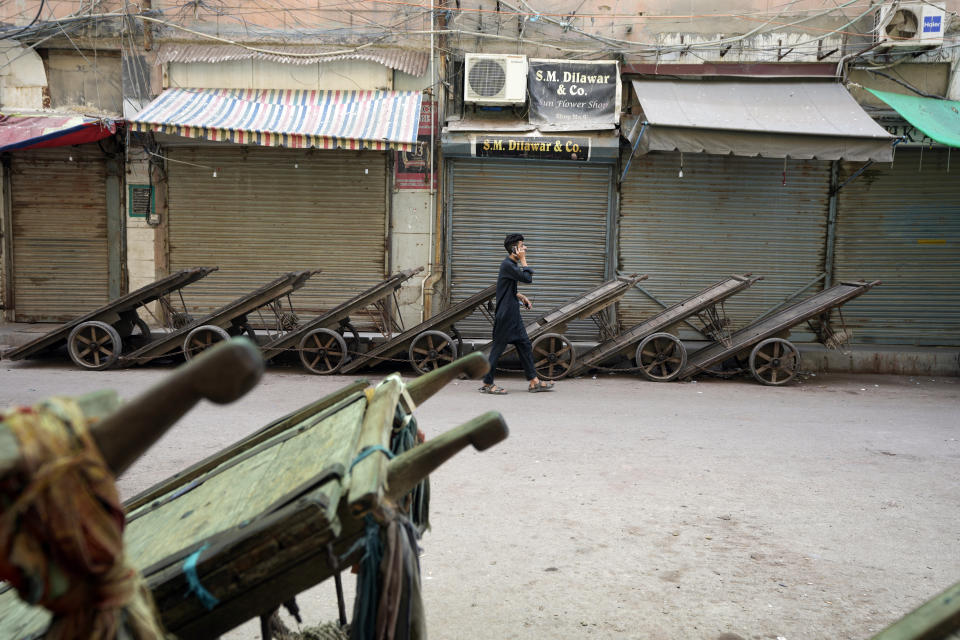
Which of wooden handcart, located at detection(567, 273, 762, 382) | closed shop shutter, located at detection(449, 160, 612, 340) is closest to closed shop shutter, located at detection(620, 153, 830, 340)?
closed shop shutter, located at detection(449, 160, 612, 340)

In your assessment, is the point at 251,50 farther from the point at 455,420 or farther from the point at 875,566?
the point at 875,566

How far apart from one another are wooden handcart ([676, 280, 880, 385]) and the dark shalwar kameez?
7.09 feet

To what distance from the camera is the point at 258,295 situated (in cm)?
991

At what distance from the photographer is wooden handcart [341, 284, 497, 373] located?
390 inches

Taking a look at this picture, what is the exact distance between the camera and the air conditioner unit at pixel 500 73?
38.3 feet

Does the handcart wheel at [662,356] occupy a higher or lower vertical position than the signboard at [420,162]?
lower

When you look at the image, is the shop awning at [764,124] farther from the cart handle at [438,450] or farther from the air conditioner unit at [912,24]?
the cart handle at [438,450]

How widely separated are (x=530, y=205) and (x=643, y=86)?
2396 millimetres

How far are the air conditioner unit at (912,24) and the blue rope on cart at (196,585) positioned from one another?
498 inches

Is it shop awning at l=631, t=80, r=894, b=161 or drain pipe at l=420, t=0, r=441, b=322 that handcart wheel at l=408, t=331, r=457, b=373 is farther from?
shop awning at l=631, t=80, r=894, b=161

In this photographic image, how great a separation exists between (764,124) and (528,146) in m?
3.24

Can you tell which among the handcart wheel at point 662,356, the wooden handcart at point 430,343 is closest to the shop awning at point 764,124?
the handcart wheel at point 662,356

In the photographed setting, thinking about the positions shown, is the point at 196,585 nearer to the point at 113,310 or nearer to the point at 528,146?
the point at 113,310

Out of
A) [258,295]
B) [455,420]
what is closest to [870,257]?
[455,420]
